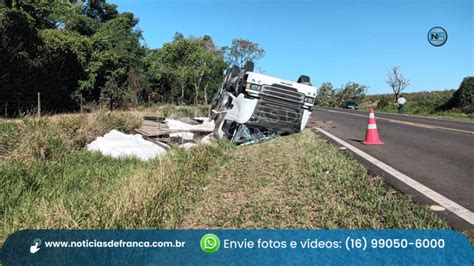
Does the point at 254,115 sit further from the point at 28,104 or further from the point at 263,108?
the point at 28,104

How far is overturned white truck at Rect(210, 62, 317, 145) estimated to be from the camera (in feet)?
33.7

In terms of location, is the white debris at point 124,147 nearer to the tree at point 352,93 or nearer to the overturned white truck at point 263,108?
the overturned white truck at point 263,108

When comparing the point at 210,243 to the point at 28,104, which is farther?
the point at 28,104

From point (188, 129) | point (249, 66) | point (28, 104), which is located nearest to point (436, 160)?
point (249, 66)

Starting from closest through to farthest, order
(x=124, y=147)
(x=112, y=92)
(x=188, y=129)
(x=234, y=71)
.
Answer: (x=124, y=147)
(x=188, y=129)
(x=234, y=71)
(x=112, y=92)

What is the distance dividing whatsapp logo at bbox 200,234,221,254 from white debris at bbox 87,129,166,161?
19.4 ft

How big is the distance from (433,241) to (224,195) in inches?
94.9

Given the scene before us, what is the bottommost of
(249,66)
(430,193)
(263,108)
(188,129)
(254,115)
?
(188,129)

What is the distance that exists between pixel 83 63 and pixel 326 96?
61928 mm

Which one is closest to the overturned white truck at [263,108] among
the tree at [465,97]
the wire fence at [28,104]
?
the wire fence at [28,104]

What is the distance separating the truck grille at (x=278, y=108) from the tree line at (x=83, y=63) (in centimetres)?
1037

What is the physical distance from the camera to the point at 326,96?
8388 cm

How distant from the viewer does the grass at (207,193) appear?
12.2 feet

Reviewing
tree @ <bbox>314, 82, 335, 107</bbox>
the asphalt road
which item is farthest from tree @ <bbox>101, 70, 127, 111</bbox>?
tree @ <bbox>314, 82, 335, 107</bbox>
